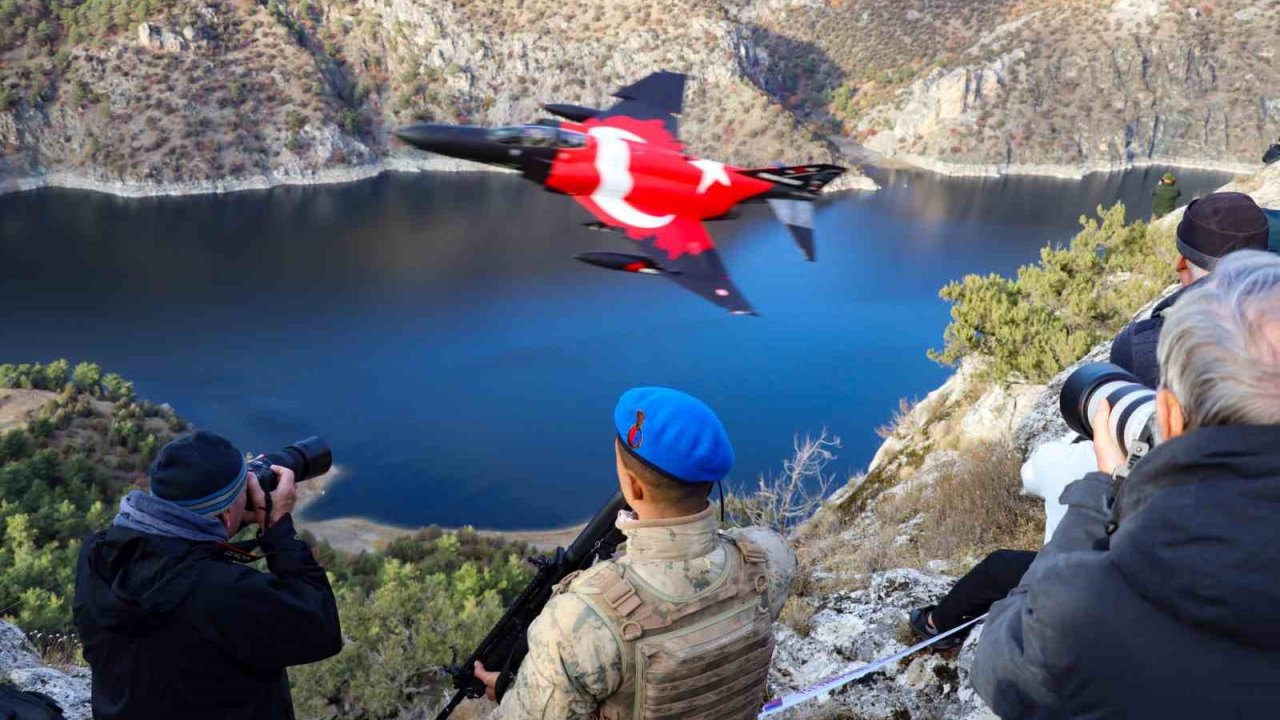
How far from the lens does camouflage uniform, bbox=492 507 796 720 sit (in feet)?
6.48

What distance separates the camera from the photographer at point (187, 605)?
247 cm

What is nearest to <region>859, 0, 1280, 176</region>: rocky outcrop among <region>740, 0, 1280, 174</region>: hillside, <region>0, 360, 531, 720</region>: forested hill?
<region>740, 0, 1280, 174</region>: hillside

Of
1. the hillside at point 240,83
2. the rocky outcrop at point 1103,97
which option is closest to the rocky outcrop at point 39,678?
the hillside at point 240,83

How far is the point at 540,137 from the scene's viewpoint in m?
4.55

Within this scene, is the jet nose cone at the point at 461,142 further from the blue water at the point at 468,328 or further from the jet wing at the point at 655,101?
the blue water at the point at 468,328

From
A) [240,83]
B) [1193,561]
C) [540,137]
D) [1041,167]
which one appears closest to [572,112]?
[540,137]

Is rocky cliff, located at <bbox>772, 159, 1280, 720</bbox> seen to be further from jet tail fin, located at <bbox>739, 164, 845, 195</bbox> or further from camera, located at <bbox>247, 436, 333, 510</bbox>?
camera, located at <bbox>247, 436, 333, 510</bbox>

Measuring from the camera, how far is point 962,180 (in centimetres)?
7844

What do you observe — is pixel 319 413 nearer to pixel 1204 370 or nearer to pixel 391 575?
pixel 391 575

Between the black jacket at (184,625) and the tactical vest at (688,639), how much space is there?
3.63 feet

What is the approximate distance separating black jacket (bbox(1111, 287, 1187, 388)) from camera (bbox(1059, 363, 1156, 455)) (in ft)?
3.55

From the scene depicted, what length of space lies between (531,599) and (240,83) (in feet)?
257

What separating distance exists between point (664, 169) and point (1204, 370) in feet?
11.5

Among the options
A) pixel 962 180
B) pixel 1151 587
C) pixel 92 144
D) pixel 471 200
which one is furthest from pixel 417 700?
pixel 962 180
